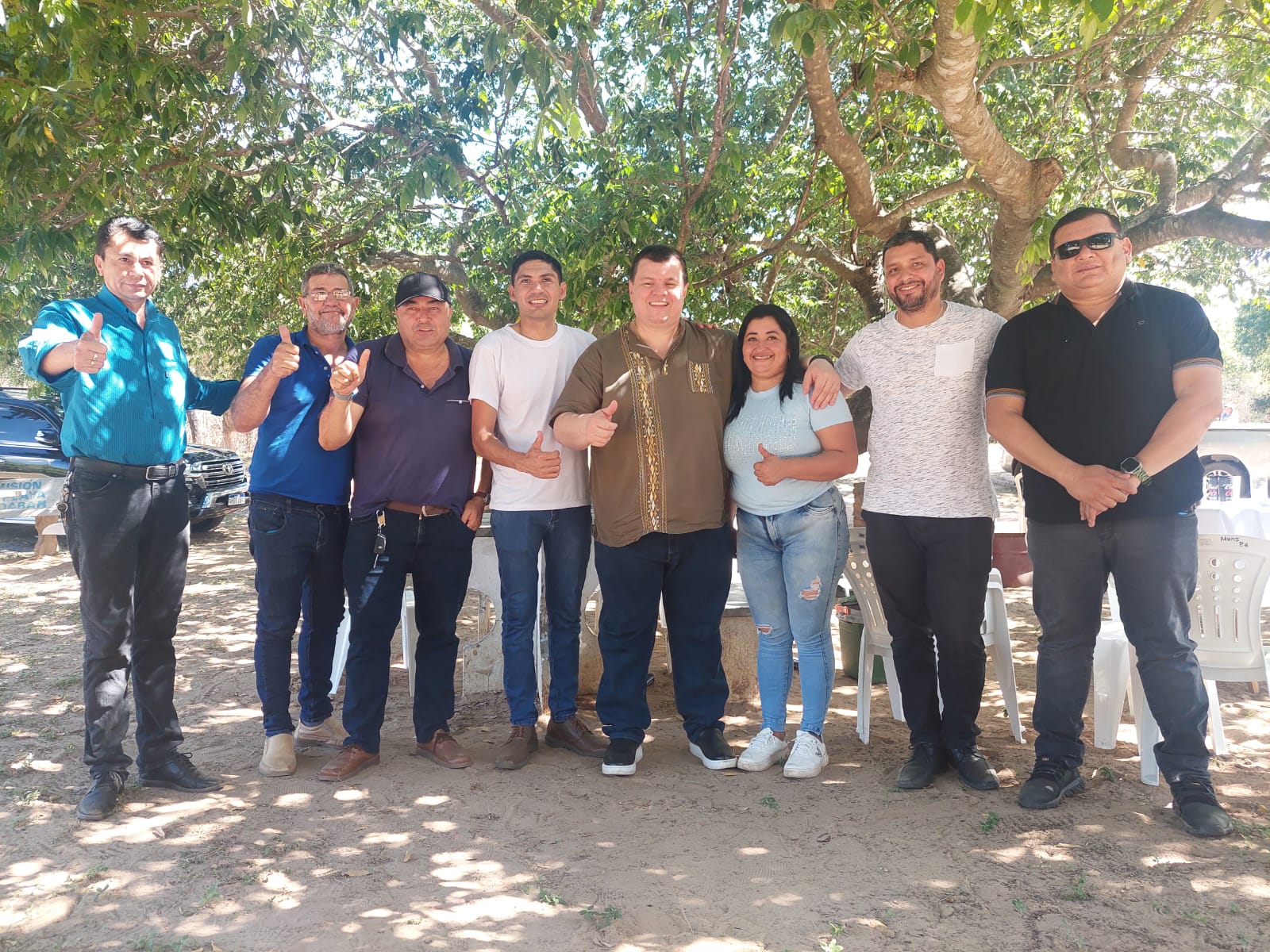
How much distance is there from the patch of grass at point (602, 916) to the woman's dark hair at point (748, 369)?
2.06 metres

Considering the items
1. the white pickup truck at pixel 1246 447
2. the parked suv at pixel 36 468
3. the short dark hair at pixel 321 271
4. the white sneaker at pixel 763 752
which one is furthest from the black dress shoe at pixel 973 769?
the parked suv at pixel 36 468

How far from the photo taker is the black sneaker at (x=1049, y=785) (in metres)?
3.74

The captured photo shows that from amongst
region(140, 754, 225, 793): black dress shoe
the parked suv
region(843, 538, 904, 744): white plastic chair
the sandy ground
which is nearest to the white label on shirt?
region(843, 538, 904, 744): white plastic chair

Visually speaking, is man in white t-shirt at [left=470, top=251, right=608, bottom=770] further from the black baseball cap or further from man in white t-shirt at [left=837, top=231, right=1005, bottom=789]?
man in white t-shirt at [left=837, top=231, right=1005, bottom=789]

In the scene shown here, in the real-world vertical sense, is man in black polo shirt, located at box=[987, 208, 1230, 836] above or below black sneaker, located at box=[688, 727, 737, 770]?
above

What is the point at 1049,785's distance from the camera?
3.76 metres

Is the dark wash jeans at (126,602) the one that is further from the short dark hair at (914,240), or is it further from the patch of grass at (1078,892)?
the patch of grass at (1078,892)

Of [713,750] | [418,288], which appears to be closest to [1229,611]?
[713,750]

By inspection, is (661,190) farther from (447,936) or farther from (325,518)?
(447,936)

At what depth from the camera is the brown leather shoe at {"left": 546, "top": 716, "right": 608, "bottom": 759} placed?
14.7 ft

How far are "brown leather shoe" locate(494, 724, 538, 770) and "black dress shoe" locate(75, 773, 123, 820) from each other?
4.99 feet

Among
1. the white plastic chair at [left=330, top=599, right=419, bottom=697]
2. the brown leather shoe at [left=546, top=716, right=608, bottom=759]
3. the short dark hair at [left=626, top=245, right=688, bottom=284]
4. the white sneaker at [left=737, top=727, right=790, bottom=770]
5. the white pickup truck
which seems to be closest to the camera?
the short dark hair at [left=626, top=245, right=688, bottom=284]

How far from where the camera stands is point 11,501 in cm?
1172

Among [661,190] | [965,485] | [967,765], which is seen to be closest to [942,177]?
[661,190]
